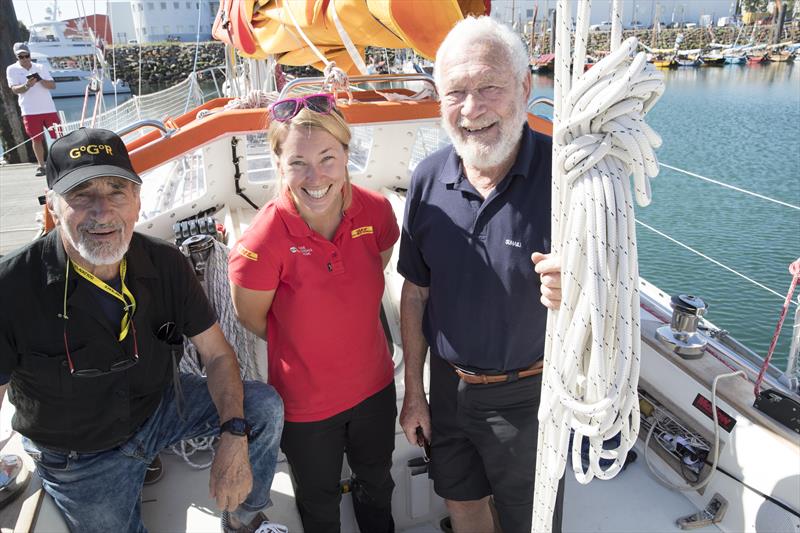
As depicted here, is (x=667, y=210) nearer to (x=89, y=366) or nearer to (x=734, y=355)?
(x=734, y=355)

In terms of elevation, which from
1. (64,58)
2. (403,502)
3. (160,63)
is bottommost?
(403,502)

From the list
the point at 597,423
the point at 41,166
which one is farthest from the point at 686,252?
the point at 41,166

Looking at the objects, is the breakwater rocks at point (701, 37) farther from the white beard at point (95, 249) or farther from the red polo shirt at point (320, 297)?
the white beard at point (95, 249)

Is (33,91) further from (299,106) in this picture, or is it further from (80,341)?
(299,106)

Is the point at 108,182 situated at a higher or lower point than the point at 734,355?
higher

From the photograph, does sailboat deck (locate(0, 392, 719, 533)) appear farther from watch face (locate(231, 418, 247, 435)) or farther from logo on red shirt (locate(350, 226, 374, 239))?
logo on red shirt (locate(350, 226, 374, 239))

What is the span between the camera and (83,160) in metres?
1.77

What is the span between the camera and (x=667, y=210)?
10258 mm

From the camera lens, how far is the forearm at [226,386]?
6.24ft

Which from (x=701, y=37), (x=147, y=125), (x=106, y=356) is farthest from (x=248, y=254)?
(x=701, y=37)

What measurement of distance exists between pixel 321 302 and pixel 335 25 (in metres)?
2.05

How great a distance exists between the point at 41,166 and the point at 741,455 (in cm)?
910

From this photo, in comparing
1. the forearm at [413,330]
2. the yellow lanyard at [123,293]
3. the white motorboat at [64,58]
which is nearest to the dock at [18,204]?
the yellow lanyard at [123,293]

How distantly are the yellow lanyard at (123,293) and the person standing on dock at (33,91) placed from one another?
6.94m
